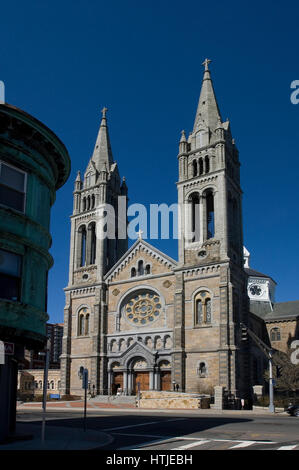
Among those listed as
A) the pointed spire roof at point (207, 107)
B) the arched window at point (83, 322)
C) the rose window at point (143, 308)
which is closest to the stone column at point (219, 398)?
the rose window at point (143, 308)

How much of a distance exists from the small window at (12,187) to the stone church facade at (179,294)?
93.3ft

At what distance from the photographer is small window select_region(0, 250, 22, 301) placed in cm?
1428

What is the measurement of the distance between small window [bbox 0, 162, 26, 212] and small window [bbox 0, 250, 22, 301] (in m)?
1.58

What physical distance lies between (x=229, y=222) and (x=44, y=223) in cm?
3251

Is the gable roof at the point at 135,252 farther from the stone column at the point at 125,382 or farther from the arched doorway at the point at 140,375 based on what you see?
the stone column at the point at 125,382

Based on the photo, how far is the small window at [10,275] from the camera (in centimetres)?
1428

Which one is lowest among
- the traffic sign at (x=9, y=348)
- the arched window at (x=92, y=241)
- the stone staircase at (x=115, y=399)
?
the stone staircase at (x=115, y=399)

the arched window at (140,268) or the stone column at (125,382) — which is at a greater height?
the arched window at (140,268)

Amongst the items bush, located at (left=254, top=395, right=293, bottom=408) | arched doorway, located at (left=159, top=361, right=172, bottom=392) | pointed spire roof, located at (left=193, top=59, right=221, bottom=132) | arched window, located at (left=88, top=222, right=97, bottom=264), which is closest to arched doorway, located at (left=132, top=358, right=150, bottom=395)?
arched doorway, located at (left=159, top=361, right=172, bottom=392)

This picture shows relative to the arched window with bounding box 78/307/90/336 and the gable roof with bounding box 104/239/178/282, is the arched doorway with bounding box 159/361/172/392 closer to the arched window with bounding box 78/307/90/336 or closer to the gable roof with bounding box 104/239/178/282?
the gable roof with bounding box 104/239/178/282

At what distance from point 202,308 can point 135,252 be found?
10.5 m

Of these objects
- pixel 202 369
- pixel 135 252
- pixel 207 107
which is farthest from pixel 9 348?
pixel 207 107

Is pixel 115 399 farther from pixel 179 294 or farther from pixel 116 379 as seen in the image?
pixel 179 294

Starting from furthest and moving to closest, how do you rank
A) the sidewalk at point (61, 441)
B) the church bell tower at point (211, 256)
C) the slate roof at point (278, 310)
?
the slate roof at point (278, 310), the church bell tower at point (211, 256), the sidewalk at point (61, 441)
